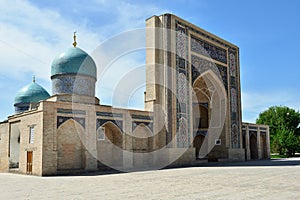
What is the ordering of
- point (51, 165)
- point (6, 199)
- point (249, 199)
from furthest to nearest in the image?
point (51, 165), point (6, 199), point (249, 199)

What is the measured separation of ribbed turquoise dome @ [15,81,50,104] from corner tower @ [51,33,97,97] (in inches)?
110

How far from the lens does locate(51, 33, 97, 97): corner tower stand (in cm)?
1338

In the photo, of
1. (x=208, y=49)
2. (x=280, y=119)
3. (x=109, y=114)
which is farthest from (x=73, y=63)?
(x=280, y=119)

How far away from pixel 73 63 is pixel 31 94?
13.1 ft

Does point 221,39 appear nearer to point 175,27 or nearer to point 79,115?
point 175,27

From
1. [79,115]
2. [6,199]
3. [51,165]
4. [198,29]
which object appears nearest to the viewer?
[6,199]

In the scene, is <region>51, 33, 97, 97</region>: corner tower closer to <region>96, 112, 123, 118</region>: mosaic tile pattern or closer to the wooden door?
<region>96, 112, 123, 118</region>: mosaic tile pattern

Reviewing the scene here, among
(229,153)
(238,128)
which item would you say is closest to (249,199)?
(229,153)

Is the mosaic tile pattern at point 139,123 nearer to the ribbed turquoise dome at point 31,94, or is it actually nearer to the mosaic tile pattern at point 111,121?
the mosaic tile pattern at point 111,121

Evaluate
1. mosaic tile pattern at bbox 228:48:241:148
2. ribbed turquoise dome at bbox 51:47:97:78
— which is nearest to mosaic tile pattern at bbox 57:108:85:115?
ribbed turquoise dome at bbox 51:47:97:78

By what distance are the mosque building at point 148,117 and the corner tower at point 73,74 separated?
4 cm

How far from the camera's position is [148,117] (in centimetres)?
1420

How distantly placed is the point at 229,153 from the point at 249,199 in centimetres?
1268

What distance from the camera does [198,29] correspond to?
16.7m
